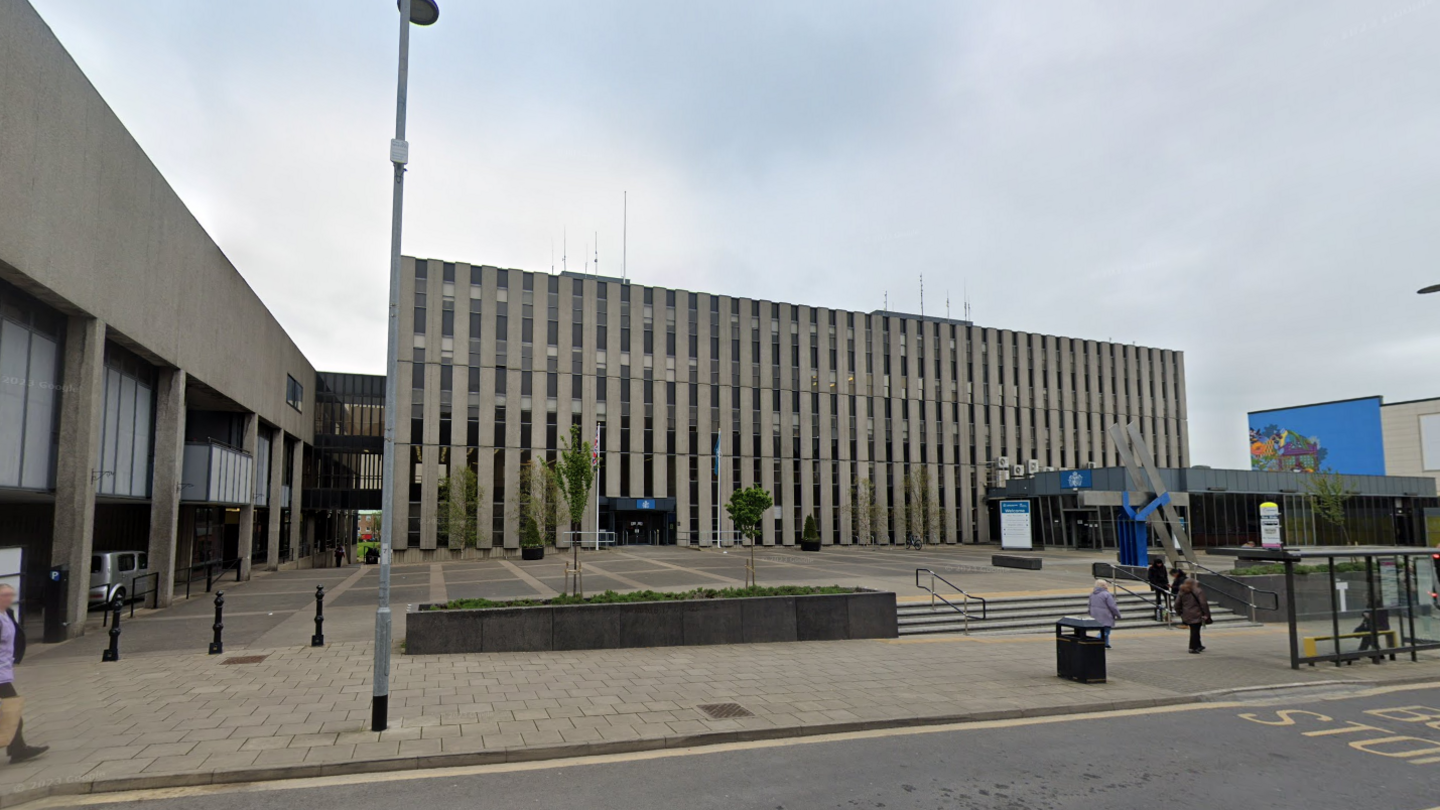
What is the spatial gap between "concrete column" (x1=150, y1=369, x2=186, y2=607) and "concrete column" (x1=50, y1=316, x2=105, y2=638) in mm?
5404

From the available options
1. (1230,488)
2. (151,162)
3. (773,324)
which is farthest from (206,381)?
(1230,488)

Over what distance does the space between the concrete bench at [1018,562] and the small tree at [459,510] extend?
32.1m

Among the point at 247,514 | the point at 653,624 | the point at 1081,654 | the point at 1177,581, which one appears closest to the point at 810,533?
the point at 247,514

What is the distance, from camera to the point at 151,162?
2019cm

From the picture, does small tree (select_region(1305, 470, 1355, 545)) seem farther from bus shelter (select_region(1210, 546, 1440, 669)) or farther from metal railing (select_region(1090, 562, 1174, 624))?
bus shelter (select_region(1210, 546, 1440, 669))

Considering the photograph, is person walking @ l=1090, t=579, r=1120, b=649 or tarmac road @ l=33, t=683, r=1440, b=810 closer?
tarmac road @ l=33, t=683, r=1440, b=810

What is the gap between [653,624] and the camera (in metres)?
15.8

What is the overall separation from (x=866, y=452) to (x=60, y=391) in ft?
179

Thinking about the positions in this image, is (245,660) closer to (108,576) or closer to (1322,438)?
(108,576)

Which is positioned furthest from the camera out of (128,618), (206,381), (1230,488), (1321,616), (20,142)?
(1230,488)

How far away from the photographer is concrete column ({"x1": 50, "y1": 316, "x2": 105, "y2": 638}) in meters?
16.7

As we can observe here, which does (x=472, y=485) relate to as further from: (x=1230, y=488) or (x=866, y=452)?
(x=1230, y=488)

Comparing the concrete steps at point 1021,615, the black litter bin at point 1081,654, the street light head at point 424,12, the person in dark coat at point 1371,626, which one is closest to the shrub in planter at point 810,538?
the concrete steps at point 1021,615

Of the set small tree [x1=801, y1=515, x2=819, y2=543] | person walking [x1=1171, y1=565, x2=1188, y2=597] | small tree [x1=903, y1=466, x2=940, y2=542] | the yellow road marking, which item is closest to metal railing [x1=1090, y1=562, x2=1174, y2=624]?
person walking [x1=1171, y1=565, x2=1188, y2=597]
